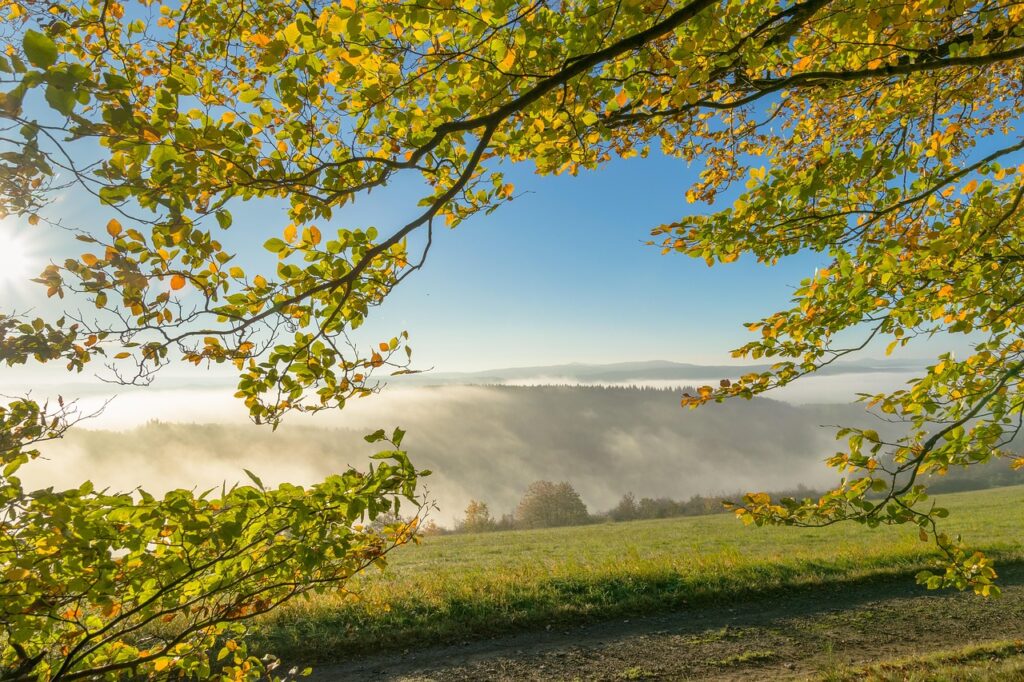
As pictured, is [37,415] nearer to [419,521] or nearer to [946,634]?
[419,521]

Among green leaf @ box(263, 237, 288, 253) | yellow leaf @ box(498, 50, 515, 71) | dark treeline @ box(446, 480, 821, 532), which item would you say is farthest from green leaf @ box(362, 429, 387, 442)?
dark treeline @ box(446, 480, 821, 532)

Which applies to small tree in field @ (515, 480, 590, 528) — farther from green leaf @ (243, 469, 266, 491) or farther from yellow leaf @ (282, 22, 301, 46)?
yellow leaf @ (282, 22, 301, 46)

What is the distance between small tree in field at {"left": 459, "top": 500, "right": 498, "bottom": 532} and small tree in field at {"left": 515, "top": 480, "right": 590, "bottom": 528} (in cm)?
317

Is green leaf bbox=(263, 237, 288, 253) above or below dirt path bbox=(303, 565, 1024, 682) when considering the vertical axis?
above

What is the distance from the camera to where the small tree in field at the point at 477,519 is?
138ft

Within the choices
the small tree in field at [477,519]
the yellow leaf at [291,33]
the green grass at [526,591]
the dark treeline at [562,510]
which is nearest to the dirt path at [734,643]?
the green grass at [526,591]

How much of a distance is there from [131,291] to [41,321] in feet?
2.35

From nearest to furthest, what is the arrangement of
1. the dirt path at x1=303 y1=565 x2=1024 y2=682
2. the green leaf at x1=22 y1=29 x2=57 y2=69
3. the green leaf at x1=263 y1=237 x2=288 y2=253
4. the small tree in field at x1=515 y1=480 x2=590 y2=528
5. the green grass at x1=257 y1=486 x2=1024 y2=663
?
1. the green leaf at x1=22 y1=29 x2=57 y2=69
2. the green leaf at x1=263 y1=237 x2=288 y2=253
3. the dirt path at x1=303 y1=565 x2=1024 y2=682
4. the green grass at x1=257 y1=486 x2=1024 y2=663
5. the small tree in field at x1=515 y1=480 x2=590 y2=528

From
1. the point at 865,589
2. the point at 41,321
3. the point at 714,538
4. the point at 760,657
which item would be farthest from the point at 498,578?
the point at 714,538

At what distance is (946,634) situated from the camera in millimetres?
9016

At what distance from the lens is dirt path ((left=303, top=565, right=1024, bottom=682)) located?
7742 mm

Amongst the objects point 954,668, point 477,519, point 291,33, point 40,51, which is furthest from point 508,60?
point 477,519

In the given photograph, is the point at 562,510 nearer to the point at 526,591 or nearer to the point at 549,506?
the point at 549,506

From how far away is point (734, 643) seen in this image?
866cm
